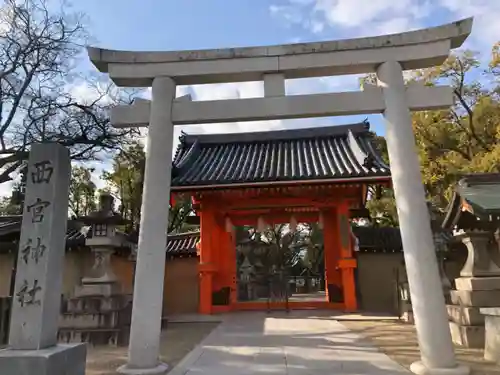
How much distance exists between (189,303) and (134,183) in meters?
10.0

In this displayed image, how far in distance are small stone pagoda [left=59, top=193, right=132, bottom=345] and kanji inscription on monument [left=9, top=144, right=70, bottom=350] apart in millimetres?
4040

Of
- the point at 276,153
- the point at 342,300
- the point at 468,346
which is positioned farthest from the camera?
the point at 276,153

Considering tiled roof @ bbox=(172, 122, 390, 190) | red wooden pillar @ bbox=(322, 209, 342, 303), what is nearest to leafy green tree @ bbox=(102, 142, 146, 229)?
tiled roof @ bbox=(172, 122, 390, 190)

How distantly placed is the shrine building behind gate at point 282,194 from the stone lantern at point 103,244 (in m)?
2.77

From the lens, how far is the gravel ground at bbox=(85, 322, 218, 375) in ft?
19.7

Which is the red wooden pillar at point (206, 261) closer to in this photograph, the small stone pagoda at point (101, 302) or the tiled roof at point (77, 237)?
the tiled roof at point (77, 237)

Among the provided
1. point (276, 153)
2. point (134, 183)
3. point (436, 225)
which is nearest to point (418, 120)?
point (276, 153)

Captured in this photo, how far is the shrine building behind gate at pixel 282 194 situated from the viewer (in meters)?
11.9

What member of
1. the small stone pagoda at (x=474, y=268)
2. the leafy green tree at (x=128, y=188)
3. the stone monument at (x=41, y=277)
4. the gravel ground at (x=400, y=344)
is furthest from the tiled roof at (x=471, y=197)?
the leafy green tree at (x=128, y=188)

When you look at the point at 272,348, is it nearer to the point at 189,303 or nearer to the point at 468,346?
the point at 468,346

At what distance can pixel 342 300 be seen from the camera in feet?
43.8

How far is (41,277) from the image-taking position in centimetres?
465

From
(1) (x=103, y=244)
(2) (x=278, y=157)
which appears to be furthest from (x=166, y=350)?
(2) (x=278, y=157)

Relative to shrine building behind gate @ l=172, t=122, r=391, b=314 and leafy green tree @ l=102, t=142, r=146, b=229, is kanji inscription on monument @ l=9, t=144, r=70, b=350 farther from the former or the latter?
leafy green tree @ l=102, t=142, r=146, b=229
